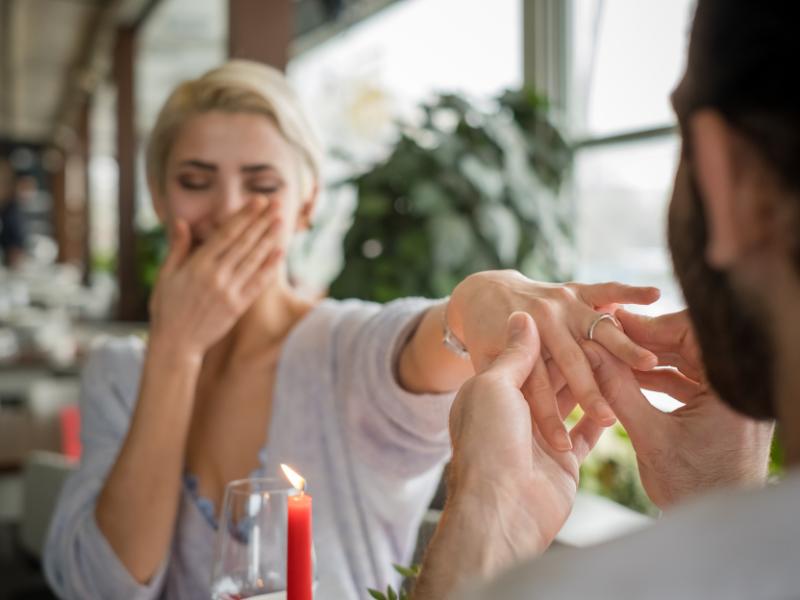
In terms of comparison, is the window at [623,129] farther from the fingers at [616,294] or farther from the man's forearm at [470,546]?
the man's forearm at [470,546]

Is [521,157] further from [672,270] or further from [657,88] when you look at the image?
[672,270]

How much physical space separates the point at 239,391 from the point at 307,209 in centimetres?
36

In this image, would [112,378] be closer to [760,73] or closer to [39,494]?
[39,494]

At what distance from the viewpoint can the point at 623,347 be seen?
85 cm

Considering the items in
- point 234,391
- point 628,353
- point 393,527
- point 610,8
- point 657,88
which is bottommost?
point 393,527

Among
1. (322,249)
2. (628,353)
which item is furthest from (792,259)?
(322,249)

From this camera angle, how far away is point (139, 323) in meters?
5.98

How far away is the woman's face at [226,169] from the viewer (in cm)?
141

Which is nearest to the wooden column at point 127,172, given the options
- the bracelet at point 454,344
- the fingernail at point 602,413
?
the bracelet at point 454,344

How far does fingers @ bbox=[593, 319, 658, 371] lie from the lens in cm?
83

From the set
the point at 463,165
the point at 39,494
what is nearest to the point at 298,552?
the point at 39,494

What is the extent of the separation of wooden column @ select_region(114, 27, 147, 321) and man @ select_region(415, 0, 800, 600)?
5.62m

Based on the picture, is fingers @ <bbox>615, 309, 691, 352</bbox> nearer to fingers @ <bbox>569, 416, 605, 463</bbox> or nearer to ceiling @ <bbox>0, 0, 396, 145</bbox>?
fingers @ <bbox>569, 416, 605, 463</bbox>

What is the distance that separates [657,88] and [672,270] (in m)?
2.58
